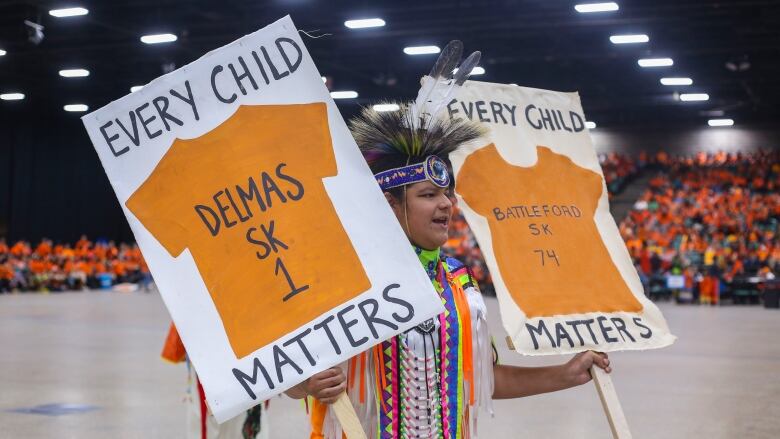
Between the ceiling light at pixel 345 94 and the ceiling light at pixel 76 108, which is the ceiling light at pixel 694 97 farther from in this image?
the ceiling light at pixel 76 108

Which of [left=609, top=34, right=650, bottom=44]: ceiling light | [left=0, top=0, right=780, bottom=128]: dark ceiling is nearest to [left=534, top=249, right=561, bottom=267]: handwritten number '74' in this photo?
[left=0, top=0, right=780, bottom=128]: dark ceiling

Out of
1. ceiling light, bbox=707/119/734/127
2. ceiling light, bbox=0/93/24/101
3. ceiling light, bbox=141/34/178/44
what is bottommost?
ceiling light, bbox=707/119/734/127

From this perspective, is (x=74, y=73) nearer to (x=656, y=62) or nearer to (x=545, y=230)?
(x=656, y=62)

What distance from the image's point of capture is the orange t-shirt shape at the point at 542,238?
3.06 m

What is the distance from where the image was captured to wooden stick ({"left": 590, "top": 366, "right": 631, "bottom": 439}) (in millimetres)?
2793

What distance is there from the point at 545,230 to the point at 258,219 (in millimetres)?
1070

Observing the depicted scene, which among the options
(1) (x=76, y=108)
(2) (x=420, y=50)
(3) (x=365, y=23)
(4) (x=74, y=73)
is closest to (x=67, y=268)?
(4) (x=74, y=73)

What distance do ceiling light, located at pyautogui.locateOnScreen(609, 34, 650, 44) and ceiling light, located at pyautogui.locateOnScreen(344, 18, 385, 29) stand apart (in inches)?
213

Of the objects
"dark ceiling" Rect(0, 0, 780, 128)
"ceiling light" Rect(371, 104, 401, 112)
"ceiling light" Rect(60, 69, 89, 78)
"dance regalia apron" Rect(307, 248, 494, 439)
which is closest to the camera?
"dance regalia apron" Rect(307, 248, 494, 439)

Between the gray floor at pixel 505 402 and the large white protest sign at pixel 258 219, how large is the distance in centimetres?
490

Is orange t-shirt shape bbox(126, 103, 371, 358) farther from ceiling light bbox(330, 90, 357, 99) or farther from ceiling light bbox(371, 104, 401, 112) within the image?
ceiling light bbox(330, 90, 357, 99)

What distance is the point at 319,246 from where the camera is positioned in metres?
2.47

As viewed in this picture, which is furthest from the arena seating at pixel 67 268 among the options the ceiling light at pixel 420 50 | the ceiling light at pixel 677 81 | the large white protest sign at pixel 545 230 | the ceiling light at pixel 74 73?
the large white protest sign at pixel 545 230

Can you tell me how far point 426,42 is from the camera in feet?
73.5
